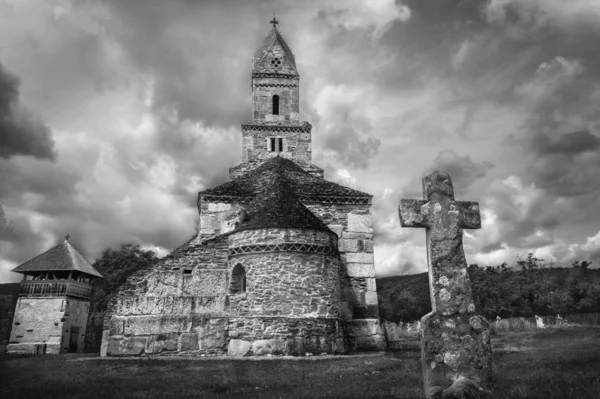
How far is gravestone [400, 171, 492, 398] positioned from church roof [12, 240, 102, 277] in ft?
110

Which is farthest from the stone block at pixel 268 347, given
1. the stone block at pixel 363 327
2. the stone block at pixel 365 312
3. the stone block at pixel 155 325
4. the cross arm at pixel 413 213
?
the cross arm at pixel 413 213

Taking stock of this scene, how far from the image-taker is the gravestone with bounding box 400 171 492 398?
6.14m

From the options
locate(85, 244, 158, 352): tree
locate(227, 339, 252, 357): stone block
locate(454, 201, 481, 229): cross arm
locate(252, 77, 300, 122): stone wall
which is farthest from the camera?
locate(85, 244, 158, 352): tree

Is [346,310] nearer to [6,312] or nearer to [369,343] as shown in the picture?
[369,343]

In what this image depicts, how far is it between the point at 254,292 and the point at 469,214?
1096 cm

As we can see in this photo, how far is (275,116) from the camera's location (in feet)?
105

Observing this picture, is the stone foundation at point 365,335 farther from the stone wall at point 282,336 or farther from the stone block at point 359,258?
the stone wall at point 282,336

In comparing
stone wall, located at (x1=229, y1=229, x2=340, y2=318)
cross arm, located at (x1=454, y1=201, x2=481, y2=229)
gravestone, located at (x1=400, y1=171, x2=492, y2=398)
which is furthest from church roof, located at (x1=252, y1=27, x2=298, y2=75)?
cross arm, located at (x1=454, y1=201, x2=481, y2=229)

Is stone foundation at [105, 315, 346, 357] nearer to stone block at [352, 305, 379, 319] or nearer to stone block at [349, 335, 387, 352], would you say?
stone block at [349, 335, 387, 352]

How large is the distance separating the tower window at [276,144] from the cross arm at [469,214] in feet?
Answer: 79.7

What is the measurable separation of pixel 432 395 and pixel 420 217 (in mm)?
2416

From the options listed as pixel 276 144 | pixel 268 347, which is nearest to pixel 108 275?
pixel 276 144

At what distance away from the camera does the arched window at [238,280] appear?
17938mm

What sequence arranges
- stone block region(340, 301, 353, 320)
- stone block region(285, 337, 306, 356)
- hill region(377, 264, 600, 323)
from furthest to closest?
hill region(377, 264, 600, 323) < stone block region(340, 301, 353, 320) < stone block region(285, 337, 306, 356)
